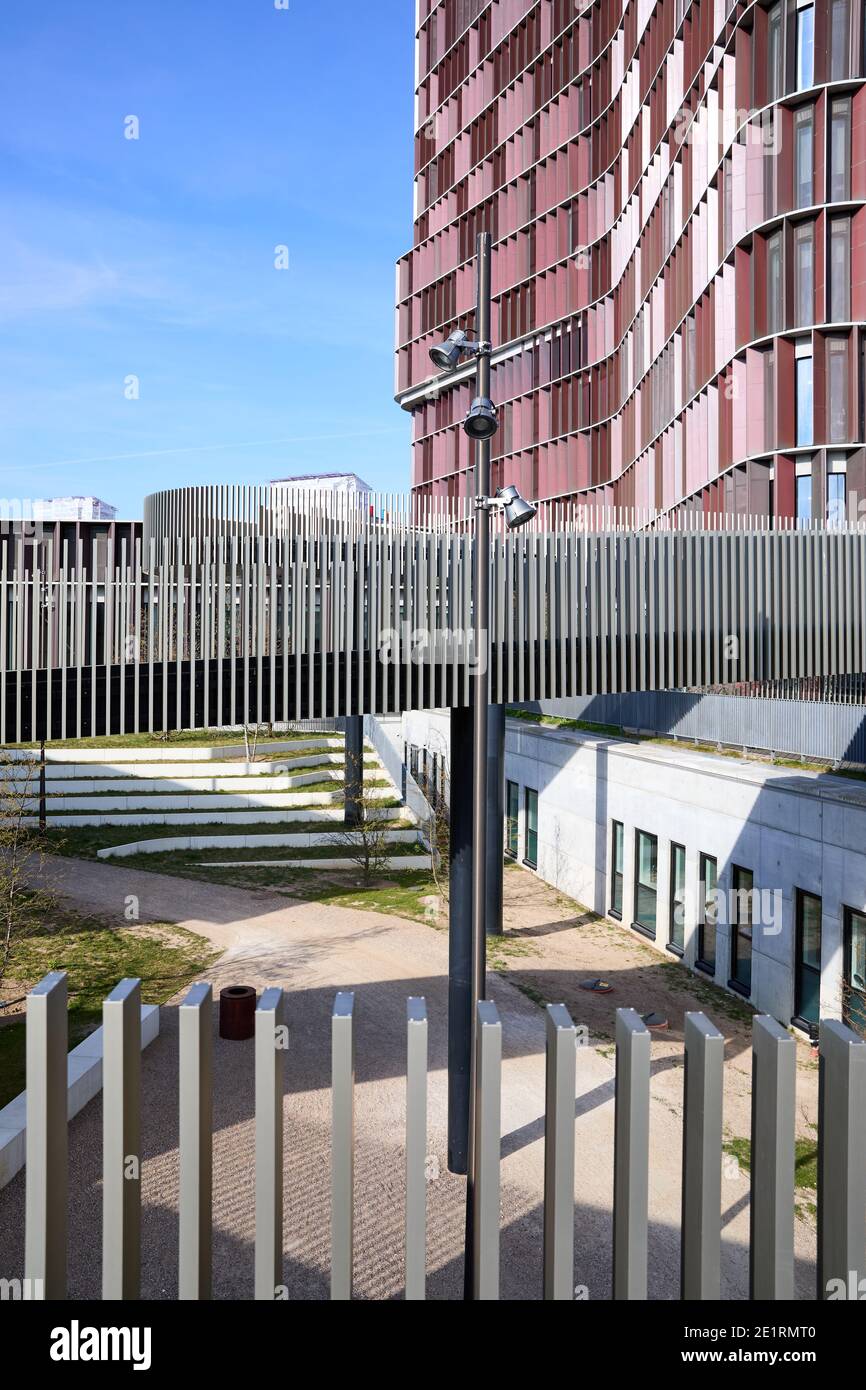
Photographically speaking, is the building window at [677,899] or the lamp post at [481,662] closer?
the lamp post at [481,662]

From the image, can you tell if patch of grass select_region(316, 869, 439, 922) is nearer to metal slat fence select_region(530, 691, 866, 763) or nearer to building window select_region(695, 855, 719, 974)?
building window select_region(695, 855, 719, 974)

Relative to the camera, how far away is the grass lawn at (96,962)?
1634 cm

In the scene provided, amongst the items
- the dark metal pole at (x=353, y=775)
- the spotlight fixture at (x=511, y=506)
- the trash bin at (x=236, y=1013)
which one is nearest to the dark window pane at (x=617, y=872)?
the dark metal pole at (x=353, y=775)

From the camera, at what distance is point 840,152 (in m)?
22.0

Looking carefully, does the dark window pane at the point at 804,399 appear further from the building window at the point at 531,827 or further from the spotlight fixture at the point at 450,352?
the spotlight fixture at the point at 450,352

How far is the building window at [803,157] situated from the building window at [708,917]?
14.6 m

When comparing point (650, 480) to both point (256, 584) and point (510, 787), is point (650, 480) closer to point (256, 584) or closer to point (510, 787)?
point (510, 787)

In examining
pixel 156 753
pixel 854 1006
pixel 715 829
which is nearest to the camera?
pixel 854 1006

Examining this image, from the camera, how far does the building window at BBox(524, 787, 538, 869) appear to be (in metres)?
30.4

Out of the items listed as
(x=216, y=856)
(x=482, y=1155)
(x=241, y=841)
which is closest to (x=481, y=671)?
(x=482, y=1155)

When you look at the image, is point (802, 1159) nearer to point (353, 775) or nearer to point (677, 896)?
point (677, 896)

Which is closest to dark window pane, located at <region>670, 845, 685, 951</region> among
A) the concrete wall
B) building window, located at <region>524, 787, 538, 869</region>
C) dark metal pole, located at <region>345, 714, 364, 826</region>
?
the concrete wall

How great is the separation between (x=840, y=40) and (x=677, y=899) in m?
18.6
